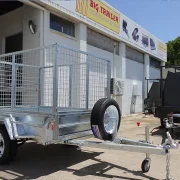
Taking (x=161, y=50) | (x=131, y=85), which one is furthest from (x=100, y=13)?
(x=161, y=50)

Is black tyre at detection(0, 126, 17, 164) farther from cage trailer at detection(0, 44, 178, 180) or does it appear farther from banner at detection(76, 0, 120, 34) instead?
banner at detection(76, 0, 120, 34)

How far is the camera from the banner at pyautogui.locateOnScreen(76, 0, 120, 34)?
12676mm

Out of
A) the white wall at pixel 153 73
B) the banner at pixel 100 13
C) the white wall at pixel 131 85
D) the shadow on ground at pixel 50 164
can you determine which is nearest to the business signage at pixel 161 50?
the white wall at pixel 153 73

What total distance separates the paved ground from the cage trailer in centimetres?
33

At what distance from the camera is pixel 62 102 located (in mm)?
6742

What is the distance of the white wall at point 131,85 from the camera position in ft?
59.2

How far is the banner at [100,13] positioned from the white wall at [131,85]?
3.18 metres

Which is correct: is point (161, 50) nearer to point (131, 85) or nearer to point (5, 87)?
point (131, 85)

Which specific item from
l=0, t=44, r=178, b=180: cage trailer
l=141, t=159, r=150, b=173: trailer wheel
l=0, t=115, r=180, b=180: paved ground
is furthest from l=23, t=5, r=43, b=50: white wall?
l=141, t=159, r=150, b=173: trailer wheel

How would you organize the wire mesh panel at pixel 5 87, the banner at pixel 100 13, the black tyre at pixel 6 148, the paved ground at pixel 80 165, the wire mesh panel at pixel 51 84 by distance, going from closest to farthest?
the paved ground at pixel 80 165 < the black tyre at pixel 6 148 < the wire mesh panel at pixel 51 84 < the wire mesh panel at pixel 5 87 < the banner at pixel 100 13

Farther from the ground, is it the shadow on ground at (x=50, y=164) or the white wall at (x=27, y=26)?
the white wall at (x=27, y=26)

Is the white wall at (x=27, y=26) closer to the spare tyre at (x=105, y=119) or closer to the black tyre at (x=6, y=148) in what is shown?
the black tyre at (x=6, y=148)

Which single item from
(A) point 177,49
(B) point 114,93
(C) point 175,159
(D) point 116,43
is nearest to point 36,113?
(C) point 175,159

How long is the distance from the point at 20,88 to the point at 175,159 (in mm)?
3672
